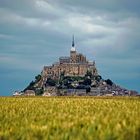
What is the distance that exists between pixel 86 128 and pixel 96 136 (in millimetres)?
1964

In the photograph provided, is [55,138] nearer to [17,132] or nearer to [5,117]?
[17,132]

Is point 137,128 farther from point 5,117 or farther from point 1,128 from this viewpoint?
point 5,117

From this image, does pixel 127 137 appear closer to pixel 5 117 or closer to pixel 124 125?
pixel 124 125

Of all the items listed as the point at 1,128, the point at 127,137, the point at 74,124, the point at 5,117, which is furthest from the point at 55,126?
the point at 5,117

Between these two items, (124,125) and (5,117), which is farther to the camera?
(5,117)

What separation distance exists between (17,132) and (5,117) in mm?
6511

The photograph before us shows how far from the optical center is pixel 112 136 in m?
12.5

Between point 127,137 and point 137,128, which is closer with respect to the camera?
point 127,137

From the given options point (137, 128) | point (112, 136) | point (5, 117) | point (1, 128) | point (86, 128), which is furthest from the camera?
point (5, 117)

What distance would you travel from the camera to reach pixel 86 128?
48.5ft

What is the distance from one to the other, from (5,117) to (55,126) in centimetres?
625

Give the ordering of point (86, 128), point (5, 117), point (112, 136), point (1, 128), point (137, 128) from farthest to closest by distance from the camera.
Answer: point (5, 117) → point (1, 128) → point (86, 128) → point (137, 128) → point (112, 136)

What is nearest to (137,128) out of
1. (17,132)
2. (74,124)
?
(74,124)

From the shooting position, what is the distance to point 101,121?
615 inches
